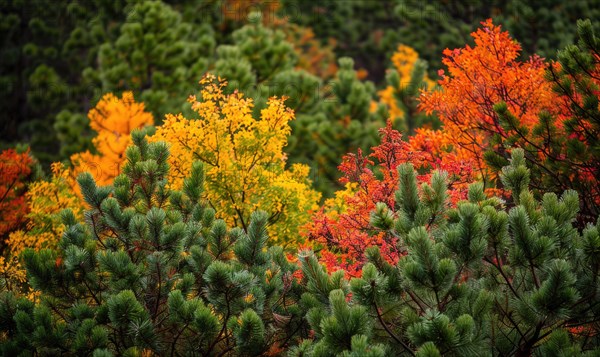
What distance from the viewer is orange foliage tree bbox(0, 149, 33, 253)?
53.5 feet

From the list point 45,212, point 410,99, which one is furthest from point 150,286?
point 410,99

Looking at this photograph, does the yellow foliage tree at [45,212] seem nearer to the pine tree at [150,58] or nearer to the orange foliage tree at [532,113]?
the orange foliage tree at [532,113]

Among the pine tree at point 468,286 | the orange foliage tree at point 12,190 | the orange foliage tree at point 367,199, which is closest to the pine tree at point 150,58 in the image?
the orange foliage tree at point 12,190

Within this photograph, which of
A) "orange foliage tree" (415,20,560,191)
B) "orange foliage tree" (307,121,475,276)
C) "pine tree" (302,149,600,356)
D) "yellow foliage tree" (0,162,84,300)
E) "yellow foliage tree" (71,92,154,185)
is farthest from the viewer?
"yellow foliage tree" (71,92,154,185)

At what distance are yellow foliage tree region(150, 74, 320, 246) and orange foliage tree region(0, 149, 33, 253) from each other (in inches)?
176

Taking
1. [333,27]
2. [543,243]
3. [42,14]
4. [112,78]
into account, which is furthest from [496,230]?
[333,27]

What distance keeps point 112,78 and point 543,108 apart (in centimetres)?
1627

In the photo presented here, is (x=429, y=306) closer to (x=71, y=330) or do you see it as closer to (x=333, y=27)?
(x=71, y=330)

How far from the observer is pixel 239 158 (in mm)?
14047

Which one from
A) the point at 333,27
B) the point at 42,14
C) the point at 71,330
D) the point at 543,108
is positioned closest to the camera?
the point at 71,330

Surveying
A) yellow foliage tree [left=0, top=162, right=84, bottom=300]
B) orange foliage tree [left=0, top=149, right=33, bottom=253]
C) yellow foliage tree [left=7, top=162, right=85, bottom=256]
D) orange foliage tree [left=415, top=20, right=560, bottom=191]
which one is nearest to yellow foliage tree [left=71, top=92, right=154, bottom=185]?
orange foliage tree [left=0, top=149, right=33, bottom=253]

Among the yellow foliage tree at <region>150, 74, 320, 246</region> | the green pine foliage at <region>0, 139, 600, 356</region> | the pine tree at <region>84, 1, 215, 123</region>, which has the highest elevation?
the green pine foliage at <region>0, 139, 600, 356</region>

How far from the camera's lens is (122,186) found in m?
10.6

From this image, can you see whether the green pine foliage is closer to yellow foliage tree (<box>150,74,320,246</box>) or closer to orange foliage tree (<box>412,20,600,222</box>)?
orange foliage tree (<box>412,20,600,222</box>)
